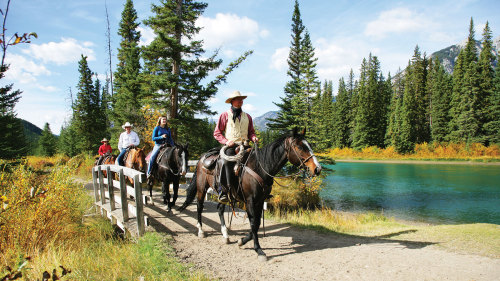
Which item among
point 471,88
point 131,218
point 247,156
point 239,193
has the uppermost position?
point 471,88

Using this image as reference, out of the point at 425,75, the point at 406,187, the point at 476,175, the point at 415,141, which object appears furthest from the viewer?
the point at 425,75

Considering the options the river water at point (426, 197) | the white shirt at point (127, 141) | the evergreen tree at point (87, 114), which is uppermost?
the evergreen tree at point (87, 114)

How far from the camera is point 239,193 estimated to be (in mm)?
5199

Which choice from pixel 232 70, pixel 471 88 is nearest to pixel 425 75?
pixel 471 88

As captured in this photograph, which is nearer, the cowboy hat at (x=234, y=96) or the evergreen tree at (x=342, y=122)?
the cowboy hat at (x=234, y=96)

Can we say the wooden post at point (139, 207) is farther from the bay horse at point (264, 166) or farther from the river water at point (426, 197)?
the river water at point (426, 197)

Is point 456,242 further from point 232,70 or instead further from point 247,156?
point 232,70

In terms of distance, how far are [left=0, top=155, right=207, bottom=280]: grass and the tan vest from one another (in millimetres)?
2565

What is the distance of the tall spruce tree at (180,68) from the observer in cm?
1551

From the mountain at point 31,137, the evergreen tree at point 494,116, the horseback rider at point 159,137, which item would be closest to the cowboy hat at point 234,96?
the horseback rider at point 159,137

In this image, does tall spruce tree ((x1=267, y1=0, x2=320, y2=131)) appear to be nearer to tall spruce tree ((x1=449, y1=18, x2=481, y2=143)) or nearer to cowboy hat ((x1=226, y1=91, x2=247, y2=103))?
cowboy hat ((x1=226, y1=91, x2=247, y2=103))

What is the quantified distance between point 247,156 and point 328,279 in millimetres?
2603

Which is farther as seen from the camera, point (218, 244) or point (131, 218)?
point (131, 218)

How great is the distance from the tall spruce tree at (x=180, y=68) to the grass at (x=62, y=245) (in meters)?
10.2
